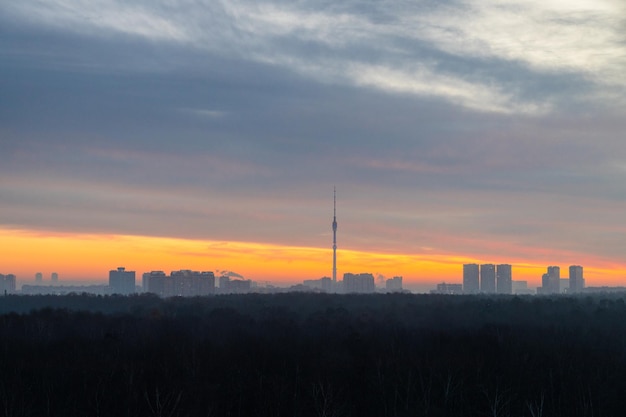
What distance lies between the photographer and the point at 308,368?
60.5 meters

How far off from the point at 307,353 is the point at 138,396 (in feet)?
57.1

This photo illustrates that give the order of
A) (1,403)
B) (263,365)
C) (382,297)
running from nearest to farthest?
1. (1,403)
2. (263,365)
3. (382,297)

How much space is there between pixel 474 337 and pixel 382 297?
82.6 meters

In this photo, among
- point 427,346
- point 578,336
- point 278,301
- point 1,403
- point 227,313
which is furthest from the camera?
point 278,301

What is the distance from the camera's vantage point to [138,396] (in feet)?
169

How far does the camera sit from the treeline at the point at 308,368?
166 ft

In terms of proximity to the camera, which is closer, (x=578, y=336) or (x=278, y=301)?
(x=578, y=336)

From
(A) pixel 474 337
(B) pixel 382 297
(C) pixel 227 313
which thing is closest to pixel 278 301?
(B) pixel 382 297

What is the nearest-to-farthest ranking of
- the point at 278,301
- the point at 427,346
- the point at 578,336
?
the point at 427,346 → the point at 578,336 → the point at 278,301

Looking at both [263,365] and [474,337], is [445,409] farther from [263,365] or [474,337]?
[474,337]

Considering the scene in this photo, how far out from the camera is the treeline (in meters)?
50.5

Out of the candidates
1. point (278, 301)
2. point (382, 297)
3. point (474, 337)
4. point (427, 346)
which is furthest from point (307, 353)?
point (382, 297)

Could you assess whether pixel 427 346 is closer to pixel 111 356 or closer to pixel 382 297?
pixel 111 356

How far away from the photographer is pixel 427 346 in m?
70.4
